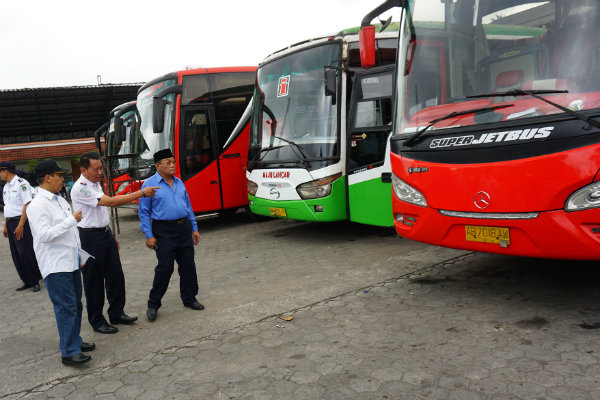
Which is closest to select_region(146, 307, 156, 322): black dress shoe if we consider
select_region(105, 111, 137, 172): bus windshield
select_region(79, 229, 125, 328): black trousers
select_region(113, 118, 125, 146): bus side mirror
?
select_region(79, 229, 125, 328): black trousers

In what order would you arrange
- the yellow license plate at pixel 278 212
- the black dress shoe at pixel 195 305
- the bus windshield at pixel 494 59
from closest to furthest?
the bus windshield at pixel 494 59 < the black dress shoe at pixel 195 305 < the yellow license plate at pixel 278 212

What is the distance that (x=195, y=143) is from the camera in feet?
33.9

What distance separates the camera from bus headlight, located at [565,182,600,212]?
372cm

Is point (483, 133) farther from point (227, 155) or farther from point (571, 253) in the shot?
point (227, 155)

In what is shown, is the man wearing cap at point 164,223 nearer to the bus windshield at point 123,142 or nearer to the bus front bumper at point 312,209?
the bus front bumper at point 312,209

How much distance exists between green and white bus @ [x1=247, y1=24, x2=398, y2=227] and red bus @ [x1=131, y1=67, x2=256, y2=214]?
213cm

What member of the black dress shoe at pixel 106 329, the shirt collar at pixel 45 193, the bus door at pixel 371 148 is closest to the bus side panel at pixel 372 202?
the bus door at pixel 371 148

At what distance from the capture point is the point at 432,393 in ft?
10.5

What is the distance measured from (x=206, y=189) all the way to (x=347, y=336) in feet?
22.0

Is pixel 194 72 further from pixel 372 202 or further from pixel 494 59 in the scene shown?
pixel 494 59

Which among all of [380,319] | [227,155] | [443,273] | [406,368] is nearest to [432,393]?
[406,368]

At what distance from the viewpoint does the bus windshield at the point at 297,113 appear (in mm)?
7867

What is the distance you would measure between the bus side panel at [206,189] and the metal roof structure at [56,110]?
53.2 feet

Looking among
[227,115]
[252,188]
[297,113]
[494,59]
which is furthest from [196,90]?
[494,59]
